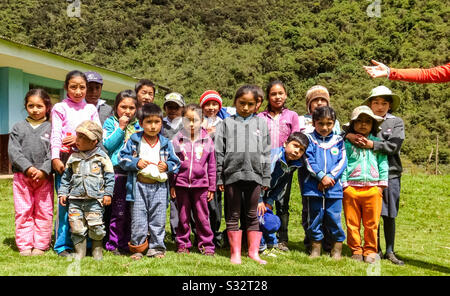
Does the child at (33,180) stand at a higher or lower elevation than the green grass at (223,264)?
higher

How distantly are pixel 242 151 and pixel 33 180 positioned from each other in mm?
2136

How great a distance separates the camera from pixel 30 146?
13.6ft

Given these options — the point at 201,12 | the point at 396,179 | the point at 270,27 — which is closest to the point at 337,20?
the point at 270,27

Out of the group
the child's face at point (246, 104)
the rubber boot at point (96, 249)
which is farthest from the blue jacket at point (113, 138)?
the child's face at point (246, 104)

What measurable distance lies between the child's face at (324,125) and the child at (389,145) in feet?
0.75

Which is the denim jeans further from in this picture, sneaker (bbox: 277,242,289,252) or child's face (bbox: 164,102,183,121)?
sneaker (bbox: 277,242,289,252)

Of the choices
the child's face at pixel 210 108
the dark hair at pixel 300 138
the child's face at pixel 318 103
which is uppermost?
the child's face at pixel 318 103

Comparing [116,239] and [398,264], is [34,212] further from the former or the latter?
[398,264]

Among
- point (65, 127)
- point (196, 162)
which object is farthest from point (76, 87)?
point (196, 162)

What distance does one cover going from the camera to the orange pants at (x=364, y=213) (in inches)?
170

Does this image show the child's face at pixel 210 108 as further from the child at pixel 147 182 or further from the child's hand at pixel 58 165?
the child's hand at pixel 58 165

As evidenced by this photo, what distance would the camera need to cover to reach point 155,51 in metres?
46.3

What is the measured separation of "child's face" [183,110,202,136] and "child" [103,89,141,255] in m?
0.57

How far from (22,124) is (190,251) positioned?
2.20m
